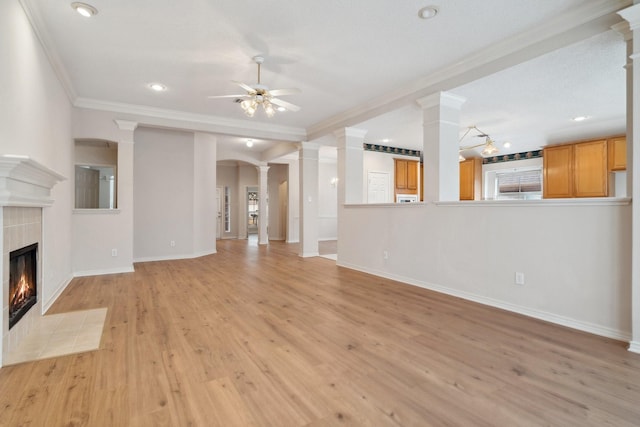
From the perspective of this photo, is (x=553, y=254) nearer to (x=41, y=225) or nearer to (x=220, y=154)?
(x=41, y=225)

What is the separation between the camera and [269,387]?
6.20 ft

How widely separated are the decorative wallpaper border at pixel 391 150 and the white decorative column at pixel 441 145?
3673mm

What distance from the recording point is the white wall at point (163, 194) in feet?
20.9

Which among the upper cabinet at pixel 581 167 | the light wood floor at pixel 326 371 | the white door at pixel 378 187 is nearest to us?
the light wood floor at pixel 326 371

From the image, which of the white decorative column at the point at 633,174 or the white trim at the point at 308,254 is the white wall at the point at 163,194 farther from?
the white decorative column at the point at 633,174

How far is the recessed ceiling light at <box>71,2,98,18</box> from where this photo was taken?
2.69 m

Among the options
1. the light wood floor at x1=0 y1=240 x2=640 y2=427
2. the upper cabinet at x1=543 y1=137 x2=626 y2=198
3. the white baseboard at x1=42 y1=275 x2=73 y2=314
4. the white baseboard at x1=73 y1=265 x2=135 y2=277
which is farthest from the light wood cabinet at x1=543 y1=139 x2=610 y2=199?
the white baseboard at x1=42 y1=275 x2=73 y2=314

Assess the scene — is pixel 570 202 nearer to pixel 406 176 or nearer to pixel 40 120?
pixel 40 120

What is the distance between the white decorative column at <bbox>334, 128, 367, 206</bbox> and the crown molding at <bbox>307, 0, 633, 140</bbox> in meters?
1.04

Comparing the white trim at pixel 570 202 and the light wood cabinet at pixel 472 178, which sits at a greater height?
the light wood cabinet at pixel 472 178

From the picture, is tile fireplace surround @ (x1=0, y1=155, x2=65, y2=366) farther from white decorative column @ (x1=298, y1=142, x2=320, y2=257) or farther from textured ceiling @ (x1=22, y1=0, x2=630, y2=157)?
white decorative column @ (x1=298, y1=142, x2=320, y2=257)

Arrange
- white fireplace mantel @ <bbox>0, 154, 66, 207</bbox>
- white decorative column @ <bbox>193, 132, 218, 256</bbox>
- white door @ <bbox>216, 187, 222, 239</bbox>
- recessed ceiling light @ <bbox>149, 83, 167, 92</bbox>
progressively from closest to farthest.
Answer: white fireplace mantel @ <bbox>0, 154, 66, 207</bbox> → recessed ceiling light @ <bbox>149, 83, 167, 92</bbox> → white decorative column @ <bbox>193, 132, 218, 256</bbox> → white door @ <bbox>216, 187, 222, 239</bbox>

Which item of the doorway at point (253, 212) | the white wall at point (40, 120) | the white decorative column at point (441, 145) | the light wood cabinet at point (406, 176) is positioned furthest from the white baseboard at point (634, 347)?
the doorway at point (253, 212)

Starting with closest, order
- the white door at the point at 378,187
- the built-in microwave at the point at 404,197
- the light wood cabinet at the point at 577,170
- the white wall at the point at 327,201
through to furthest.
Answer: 1. the light wood cabinet at the point at 577,170
2. the white door at the point at 378,187
3. the built-in microwave at the point at 404,197
4. the white wall at the point at 327,201
